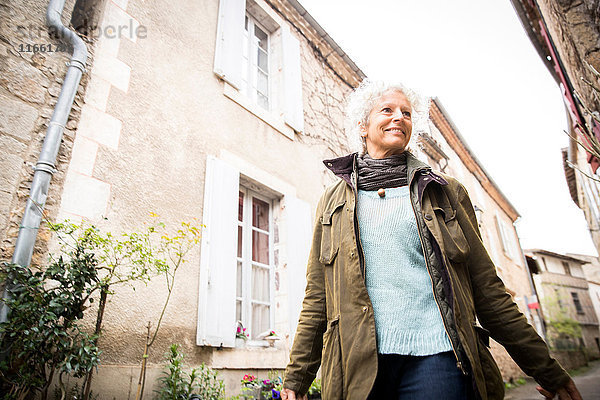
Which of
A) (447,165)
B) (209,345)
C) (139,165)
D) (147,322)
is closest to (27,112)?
(139,165)

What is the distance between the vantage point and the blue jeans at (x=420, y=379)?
1059 millimetres

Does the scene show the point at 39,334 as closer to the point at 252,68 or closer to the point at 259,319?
the point at 259,319

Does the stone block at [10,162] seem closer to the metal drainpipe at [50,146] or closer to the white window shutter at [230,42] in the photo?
the metal drainpipe at [50,146]

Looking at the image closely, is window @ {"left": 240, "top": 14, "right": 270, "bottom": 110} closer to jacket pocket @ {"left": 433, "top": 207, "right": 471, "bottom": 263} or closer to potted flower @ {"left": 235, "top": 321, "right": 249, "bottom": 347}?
potted flower @ {"left": 235, "top": 321, "right": 249, "bottom": 347}

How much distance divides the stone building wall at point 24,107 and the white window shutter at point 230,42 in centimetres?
174

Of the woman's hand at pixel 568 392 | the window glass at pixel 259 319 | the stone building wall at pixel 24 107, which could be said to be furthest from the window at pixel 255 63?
the woman's hand at pixel 568 392

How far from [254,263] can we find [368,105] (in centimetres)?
276

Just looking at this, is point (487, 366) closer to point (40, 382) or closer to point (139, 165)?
point (40, 382)

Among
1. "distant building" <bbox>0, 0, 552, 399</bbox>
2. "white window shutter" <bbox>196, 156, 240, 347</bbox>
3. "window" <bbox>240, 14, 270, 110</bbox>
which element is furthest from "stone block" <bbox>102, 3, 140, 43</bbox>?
"window" <bbox>240, 14, 270, 110</bbox>

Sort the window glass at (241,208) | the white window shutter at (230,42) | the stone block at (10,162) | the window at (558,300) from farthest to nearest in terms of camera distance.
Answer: the window at (558,300) < the white window shutter at (230,42) < the window glass at (241,208) < the stone block at (10,162)

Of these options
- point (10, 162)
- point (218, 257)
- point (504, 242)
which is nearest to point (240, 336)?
point (218, 257)

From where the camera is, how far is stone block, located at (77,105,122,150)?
9.59 feet

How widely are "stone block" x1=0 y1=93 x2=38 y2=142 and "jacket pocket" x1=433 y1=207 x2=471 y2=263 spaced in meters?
2.74

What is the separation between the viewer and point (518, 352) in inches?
50.0
